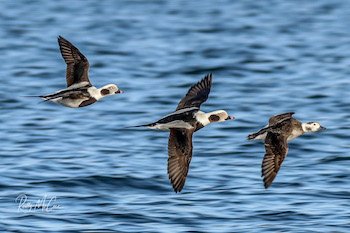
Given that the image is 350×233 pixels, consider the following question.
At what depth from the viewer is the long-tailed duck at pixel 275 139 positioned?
12.3 meters

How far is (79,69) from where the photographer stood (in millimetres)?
13891

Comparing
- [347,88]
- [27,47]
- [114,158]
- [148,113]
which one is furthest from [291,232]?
[27,47]

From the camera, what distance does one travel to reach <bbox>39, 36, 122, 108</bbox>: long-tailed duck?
1299cm

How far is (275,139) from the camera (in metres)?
12.7

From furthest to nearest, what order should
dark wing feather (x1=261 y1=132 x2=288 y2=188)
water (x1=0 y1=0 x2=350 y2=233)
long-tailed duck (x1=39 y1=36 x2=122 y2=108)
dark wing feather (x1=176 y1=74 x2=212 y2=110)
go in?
water (x1=0 y1=0 x2=350 y2=233) < dark wing feather (x1=176 y1=74 x2=212 y2=110) < long-tailed duck (x1=39 y1=36 x2=122 y2=108) < dark wing feather (x1=261 y1=132 x2=288 y2=188)

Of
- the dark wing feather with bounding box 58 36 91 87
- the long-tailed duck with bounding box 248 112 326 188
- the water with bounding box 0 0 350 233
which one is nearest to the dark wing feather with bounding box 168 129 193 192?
the long-tailed duck with bounding box 248 112 326 188

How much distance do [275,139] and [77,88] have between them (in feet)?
7.92

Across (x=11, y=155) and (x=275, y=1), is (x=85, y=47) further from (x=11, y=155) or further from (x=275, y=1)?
(x=11, y=155)

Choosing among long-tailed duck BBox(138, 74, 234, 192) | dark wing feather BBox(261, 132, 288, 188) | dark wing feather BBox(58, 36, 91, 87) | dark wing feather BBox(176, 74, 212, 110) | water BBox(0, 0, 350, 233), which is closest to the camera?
dark wing feather BBox(261, 132, 288, 188)

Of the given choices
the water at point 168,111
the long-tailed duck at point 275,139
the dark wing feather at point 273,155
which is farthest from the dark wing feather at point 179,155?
the water at point 168,111

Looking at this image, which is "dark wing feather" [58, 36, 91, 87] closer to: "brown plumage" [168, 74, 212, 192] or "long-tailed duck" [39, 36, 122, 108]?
"long-tailed duck" [39, 36, 122, 108]

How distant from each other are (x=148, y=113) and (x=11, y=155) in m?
4.37

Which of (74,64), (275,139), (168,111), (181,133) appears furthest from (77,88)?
(168,111)

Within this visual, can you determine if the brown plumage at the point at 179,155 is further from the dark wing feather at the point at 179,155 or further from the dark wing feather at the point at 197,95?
the dark wing feather at the point at 197,95
